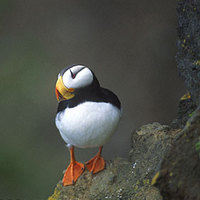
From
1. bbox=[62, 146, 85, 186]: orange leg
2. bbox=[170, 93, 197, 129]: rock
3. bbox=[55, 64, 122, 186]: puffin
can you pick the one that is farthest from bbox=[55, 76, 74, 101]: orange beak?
bbox=[170, 93, 197, 129]: rock

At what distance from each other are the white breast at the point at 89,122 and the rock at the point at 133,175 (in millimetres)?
151

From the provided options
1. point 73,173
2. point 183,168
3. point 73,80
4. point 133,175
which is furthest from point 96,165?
point 183,168

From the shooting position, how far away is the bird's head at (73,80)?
4.43 feet

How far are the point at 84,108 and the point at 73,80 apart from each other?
120mm

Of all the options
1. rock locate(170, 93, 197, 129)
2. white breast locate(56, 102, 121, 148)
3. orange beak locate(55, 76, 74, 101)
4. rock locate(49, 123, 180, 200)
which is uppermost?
orange beak locate(55, 76, 74, 101)

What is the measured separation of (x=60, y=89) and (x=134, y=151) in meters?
0.42

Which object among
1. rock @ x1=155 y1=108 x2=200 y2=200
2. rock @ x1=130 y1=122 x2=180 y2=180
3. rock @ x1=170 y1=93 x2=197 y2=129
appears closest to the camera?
rock @ x1=155 y1=108 x2=200 y2=200

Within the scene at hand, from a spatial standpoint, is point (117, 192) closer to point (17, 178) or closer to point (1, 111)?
point (17, 178)

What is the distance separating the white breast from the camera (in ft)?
4.54

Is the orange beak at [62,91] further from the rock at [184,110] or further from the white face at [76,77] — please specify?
the rock at [184,110]

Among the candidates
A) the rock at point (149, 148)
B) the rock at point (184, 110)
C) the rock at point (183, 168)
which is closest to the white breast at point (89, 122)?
the rock at point (149, 148)

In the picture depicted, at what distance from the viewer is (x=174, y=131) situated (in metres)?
1.46

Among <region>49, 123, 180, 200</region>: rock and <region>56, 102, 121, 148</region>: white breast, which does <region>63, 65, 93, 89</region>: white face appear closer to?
<region>56, 102, 121, 148</region>: white breast

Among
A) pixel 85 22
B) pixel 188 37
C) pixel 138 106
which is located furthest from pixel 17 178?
pixel 188 37
